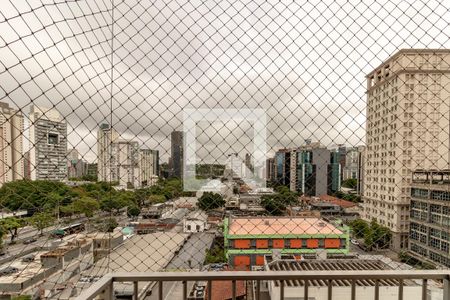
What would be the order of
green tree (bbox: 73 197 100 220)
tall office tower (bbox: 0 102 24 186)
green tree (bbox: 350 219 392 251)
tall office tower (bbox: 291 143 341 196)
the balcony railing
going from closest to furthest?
the balcony railing
tall office tower (bbox: 0 102 24 186)
tall office tower (bbox: 291 143 341 196)
green tree (bbox: 73 197 100 220)
green tree (bbox: 350 219 392 251)

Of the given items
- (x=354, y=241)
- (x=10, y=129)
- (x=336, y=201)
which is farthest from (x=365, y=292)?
(x=336, y=201)

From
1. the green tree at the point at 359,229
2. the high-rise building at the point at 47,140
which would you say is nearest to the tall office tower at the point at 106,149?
the high-rise building at the point at 47,140

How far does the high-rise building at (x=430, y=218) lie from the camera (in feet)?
26.8

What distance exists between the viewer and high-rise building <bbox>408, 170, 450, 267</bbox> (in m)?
8.16

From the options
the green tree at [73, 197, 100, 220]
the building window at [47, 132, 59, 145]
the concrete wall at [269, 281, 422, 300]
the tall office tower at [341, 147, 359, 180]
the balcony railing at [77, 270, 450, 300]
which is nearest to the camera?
the balcony railing at [77, 270, 450, 300]

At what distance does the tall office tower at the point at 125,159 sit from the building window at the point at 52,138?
0.91 feet

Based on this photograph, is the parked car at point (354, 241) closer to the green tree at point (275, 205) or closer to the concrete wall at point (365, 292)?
the green tree at point (275, 205)

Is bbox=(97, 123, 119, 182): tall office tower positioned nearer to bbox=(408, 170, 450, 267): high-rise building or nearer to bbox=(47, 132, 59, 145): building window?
bbox=(47, 132, 59, 145): building window

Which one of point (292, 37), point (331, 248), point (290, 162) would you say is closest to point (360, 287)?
point (292, 37)

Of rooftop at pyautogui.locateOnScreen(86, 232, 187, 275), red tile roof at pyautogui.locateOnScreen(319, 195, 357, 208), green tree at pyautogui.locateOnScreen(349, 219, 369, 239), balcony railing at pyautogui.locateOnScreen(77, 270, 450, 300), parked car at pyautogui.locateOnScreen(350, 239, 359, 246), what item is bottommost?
parked car at pyautogui.locateOnScreen(350, 239, 359, 246)

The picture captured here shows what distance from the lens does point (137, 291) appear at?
92 centimetres

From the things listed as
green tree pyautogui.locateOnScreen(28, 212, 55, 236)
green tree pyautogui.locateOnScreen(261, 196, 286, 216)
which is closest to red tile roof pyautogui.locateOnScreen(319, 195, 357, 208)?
green tree pyautogui.locateOnScreen(261, 196, 286, 216)

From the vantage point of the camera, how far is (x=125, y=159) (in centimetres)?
173

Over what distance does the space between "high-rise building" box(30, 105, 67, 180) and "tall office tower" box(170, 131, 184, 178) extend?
1.68 ft
